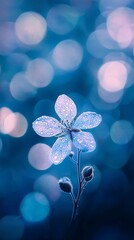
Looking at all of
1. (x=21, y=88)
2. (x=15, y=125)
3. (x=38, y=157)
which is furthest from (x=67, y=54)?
(x=38, y=157)

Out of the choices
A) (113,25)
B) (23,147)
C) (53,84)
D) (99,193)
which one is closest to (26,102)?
(53,84)

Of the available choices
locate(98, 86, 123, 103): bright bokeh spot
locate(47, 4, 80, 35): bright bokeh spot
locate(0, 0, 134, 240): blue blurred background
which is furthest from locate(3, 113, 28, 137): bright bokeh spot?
locate(47, 4, 80, 35): bright bokeh spot

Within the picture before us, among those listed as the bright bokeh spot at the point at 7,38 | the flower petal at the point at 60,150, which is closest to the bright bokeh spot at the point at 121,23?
the bright bokeh spot at the point at 7,38

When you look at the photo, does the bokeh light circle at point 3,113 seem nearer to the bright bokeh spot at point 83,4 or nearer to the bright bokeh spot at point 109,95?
the bright bokeh spot at point 109,95

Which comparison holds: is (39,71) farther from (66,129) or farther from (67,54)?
(66,129)

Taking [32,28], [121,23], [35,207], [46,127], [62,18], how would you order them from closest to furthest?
[46,127]
[35,207]
[62,18]
[121,23]
[32,28]
